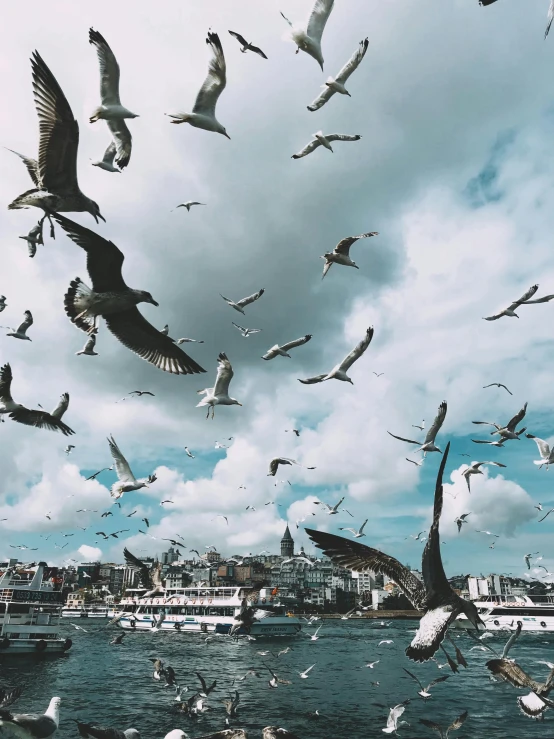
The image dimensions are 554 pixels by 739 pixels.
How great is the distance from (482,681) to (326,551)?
90.9 ft

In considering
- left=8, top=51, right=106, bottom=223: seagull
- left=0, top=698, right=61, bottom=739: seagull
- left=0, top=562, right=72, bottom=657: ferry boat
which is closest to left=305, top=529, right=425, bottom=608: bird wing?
left=0, top=698, right=61, bottom=739: seagull

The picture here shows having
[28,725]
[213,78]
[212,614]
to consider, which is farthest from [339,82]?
[212,614]

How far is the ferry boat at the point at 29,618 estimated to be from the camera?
35.7 m

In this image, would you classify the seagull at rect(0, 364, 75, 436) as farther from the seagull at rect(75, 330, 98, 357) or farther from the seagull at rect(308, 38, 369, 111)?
the seagull at rect(308, 38, 369, 111)

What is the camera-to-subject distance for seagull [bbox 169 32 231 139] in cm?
1088

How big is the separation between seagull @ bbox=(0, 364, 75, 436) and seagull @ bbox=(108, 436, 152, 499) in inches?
71.9

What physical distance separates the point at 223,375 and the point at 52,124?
8.28 metres

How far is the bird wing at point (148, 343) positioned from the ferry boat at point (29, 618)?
33.6m

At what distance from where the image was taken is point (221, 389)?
15500 mm

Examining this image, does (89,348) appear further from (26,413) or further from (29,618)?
(29,618)

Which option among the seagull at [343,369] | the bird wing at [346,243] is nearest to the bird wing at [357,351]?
the seagull at [343,369]

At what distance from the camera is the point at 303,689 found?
2592 cm

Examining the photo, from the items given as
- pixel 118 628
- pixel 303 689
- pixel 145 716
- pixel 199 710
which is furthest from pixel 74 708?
pixel 118 628

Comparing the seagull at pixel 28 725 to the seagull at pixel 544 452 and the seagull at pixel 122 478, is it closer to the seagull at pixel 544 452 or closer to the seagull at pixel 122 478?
the seagull at pixel 122 478
